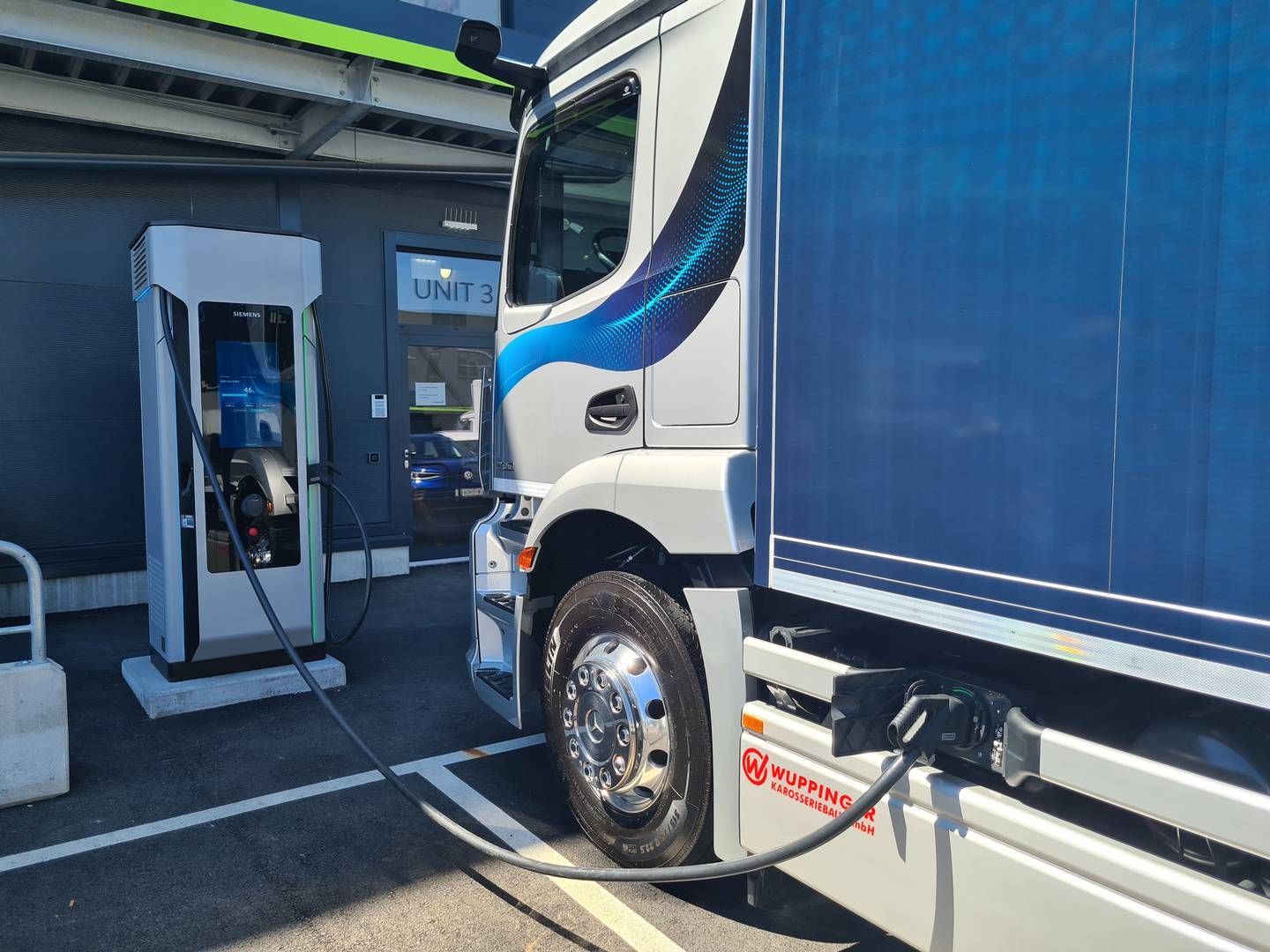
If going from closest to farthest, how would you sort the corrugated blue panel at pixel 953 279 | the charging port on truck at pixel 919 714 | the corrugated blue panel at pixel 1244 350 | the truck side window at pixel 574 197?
the corrugated blue panel at pixel 1244 350, the corrugated blue panel at pixel 953 279, the charging port on truck at pixel 919 714, the truck side window at pixel 574 197

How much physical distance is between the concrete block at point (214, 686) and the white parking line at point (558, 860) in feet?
4.79

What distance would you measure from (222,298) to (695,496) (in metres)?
3.54

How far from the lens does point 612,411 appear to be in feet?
10.1

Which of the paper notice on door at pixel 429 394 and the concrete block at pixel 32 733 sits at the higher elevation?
the paper notice on door at pixel 429 394

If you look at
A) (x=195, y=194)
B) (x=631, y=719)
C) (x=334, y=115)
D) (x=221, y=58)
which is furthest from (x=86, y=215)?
(x=631, y=719)

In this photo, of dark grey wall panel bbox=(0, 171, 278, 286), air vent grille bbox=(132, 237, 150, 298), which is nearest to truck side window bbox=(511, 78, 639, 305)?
air vent grille bbox=(132, 237, 150, 298)

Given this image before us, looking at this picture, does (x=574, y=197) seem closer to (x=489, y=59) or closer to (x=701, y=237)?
(x=489, y=59)

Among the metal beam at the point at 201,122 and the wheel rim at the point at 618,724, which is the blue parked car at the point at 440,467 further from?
the wheel rim at the point at 618,724

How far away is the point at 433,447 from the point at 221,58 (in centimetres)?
381

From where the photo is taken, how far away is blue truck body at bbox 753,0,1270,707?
4.82ft

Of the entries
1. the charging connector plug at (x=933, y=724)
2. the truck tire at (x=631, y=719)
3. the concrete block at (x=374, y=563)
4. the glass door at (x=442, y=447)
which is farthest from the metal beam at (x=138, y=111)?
the charging connector plug at (x=933, y=724)

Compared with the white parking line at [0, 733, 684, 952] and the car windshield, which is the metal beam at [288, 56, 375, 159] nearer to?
the car windshield

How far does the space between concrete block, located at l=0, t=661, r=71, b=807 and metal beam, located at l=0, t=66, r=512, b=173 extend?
4675mm

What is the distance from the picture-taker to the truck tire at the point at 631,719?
268 centimetres
